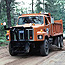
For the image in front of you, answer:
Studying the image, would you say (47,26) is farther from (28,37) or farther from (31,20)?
(28,37)

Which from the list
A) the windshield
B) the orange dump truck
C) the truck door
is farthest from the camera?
the windshield

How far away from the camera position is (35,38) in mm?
11453

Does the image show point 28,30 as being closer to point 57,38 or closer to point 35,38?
point 35,38

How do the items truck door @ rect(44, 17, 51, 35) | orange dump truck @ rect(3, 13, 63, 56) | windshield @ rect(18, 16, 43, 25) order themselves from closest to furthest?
orange dump truck @ rect(3, 13, 63, 56) → truck door @ rect(44, 17, 51, 35) → windshield @ rect(18, 16, 43, 25)

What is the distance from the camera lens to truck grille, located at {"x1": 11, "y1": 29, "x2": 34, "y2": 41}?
11.5 m

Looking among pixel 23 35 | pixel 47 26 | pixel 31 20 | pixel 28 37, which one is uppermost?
pixel 31 20

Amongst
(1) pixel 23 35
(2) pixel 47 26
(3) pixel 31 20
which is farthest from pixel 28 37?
(2) pixel 47 26

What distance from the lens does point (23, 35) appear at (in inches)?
456

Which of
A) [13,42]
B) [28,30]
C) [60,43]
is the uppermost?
[28,30]

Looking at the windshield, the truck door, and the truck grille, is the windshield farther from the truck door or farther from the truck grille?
the truck grille

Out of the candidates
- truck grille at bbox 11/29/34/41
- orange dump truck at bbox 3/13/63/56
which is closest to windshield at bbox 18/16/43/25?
orange dump truck at bbox 3/13/63/56

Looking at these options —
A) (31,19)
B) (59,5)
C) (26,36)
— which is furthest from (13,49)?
(59,5)

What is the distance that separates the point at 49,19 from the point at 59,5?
178 feet

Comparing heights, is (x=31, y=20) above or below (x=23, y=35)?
above
